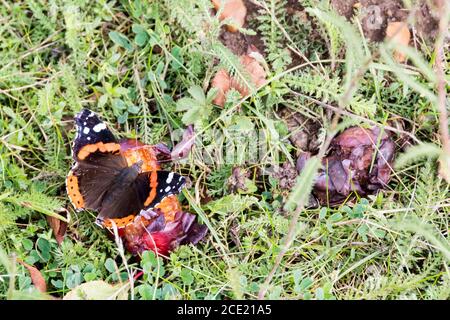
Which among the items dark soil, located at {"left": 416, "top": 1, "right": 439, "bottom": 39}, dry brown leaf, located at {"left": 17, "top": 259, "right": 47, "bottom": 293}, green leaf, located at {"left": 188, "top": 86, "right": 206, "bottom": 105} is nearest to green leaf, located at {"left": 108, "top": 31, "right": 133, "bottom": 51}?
green leaf, located at {"left": 188, "top": 86, "right": 206, "bottom": 105}

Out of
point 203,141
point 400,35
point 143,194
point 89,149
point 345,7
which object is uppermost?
point 345,7

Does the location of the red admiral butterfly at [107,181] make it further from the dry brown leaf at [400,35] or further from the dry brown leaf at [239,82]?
the dry brown leaf at [400,35]

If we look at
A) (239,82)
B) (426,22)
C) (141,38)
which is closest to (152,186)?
(239,82)

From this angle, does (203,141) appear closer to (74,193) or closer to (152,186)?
(152,186)

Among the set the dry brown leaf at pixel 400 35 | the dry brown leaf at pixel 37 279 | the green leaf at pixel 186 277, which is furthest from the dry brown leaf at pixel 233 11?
the dry brown leaf at pixel 37 279

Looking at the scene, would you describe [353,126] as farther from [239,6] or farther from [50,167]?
[50,167]
